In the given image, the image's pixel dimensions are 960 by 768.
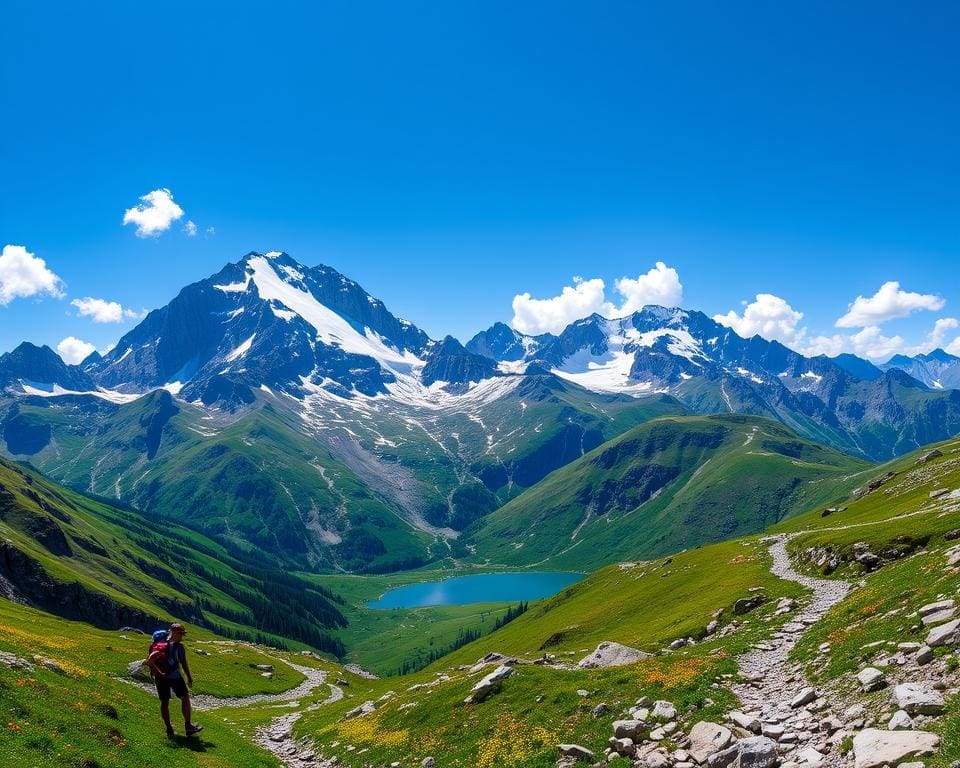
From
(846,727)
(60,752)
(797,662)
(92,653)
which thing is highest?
(60,752)

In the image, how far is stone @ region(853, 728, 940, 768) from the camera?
1538 cm

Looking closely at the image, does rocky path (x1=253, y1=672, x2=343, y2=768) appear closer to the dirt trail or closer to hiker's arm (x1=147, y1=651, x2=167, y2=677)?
hiker's arm (x1=147, y1=651, x2=167, y2=677)

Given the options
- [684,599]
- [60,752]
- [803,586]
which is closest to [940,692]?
[60,752]

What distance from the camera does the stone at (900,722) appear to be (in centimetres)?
1719

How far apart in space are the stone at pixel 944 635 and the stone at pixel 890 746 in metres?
6.69

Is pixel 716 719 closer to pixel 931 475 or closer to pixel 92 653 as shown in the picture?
pixel 92 653

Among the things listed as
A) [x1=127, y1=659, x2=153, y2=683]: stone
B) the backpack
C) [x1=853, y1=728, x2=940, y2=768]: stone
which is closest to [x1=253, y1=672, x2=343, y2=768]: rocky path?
[x1=127, y1=659, x2=153, y2=683]: stone

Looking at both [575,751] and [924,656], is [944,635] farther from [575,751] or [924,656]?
[575,751]

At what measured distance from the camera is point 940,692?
18688 millimetres

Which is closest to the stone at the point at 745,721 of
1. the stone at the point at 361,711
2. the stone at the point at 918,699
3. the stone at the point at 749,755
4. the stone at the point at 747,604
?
the stone at the point at 749,755

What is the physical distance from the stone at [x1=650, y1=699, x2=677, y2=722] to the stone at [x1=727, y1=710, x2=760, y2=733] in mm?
2421

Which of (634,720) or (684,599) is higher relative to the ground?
(634,720)

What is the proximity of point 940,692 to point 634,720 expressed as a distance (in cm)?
1088

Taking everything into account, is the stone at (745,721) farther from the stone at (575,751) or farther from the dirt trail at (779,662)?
the stone at (575,751)
